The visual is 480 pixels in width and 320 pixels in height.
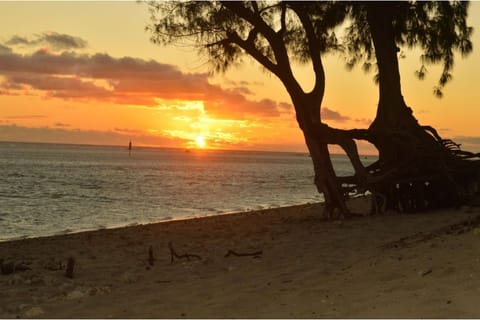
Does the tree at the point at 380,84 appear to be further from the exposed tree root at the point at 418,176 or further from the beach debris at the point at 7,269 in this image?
the beach debris at the point at 7,269

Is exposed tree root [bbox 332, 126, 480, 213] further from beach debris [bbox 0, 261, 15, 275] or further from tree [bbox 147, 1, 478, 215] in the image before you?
beach debris [bbox 0, 261, 15, 275]

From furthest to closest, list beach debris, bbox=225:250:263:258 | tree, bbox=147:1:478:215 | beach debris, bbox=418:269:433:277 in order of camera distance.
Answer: tree, bbox=147:1:478:215
beach debris, bbox=225:250:263:258
beach debris, bbox=418:269:433:277

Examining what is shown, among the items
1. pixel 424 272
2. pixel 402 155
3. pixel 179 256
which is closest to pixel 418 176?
pixel 402 155

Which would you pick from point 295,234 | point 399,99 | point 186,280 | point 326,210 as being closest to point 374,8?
point 399,99

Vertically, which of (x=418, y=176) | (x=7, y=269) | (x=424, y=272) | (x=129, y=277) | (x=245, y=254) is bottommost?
(x=7, y=269)

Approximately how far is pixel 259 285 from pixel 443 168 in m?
8.75

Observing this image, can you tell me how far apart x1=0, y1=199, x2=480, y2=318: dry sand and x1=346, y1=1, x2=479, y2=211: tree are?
122 cm

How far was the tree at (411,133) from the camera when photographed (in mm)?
14430

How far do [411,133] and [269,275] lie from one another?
8057mm

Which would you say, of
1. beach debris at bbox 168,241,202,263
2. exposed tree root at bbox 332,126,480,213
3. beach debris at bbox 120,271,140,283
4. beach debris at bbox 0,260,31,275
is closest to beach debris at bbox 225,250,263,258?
beach debris at bbox 168,241,202,263

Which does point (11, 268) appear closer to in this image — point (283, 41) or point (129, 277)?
point (129, 277)

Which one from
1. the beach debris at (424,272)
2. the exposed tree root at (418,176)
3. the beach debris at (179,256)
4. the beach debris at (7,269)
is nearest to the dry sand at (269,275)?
the beach debris at (424,272)

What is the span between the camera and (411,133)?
14.7 meters

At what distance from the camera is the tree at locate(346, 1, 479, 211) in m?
14.4
